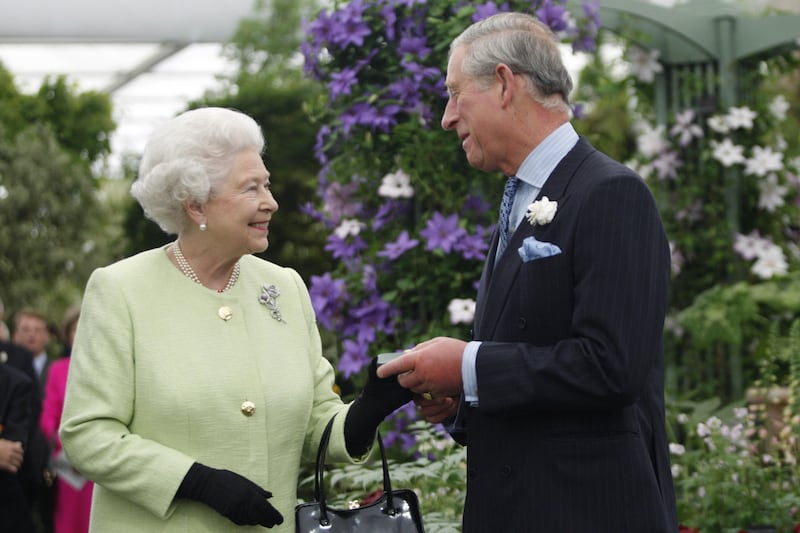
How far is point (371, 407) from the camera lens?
8.77 feet

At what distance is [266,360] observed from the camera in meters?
2.70

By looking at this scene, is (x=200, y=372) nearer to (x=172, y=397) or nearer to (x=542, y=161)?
(x=172, y=397)

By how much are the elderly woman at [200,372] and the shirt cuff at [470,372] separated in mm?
353

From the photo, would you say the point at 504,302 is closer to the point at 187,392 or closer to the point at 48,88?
the point at 187,392

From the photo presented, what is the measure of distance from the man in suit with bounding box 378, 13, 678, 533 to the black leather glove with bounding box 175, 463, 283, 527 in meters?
0.38

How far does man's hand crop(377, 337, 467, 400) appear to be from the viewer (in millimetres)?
2334

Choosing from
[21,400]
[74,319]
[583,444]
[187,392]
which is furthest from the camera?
[74,319]

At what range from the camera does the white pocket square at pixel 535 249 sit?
2.27 metres

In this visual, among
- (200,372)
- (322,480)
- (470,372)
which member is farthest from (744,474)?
(200,372)

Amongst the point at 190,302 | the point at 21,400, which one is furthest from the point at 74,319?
the point at 190,302

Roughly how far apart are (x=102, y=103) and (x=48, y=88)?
79cm

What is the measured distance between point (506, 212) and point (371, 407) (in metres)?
0.56

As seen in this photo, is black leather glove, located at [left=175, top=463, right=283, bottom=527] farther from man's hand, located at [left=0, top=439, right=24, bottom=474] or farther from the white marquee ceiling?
the white marquee ceiling

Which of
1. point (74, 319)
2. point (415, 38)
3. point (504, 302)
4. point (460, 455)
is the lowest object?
point (74, 319)
